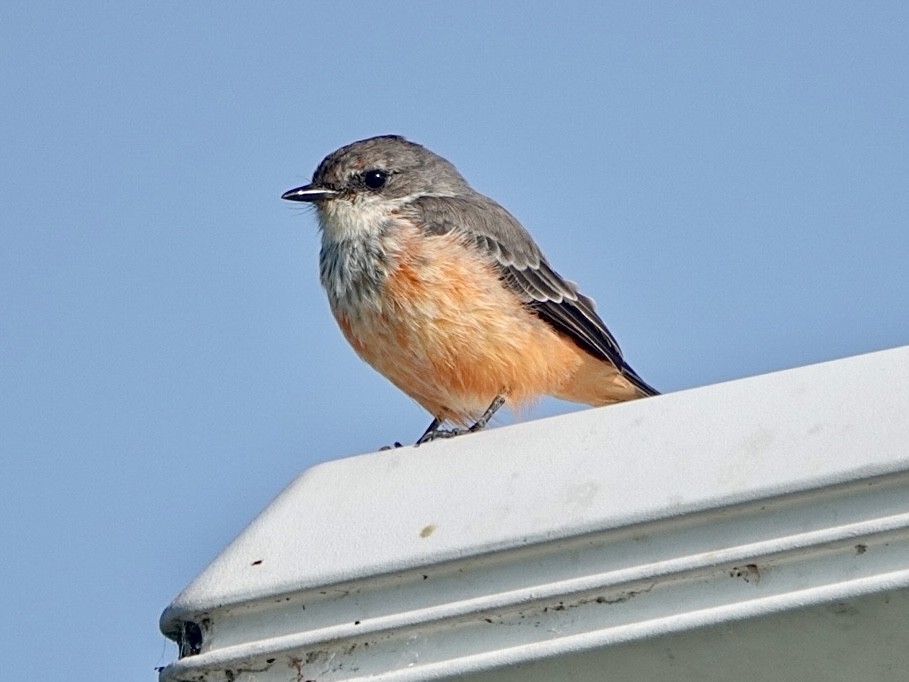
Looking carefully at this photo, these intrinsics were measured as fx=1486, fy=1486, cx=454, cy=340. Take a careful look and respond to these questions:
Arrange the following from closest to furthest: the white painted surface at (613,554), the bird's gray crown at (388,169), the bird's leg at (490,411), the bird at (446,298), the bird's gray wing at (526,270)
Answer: the white painted surface at (613,554) < the bird at (446,298) < the bird's leg at (490,411) < the bird's gray wing at (526,270) < the bird's gray crown at (388,169)

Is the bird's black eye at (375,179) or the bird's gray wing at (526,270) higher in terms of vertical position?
the bird's black eye at (375,179)

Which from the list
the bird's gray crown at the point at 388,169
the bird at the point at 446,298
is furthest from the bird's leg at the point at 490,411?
the bird's gray crown at the point at 388,169

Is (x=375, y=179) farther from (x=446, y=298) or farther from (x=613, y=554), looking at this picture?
(x=613, y=554)

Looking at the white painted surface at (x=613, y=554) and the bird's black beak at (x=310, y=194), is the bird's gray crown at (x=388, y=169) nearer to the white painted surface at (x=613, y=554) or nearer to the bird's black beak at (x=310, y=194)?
the bird's black beak at (x=310, y=194)

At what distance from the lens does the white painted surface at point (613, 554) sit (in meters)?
2.37

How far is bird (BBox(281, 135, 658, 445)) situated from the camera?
632 cm

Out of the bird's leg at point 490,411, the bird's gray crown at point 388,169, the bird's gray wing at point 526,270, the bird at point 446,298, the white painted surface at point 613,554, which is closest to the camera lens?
the white painted surface at point 613,554

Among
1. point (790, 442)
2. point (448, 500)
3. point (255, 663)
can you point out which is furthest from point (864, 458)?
point (255, 663)

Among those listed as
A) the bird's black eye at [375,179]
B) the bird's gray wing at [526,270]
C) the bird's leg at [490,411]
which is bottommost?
the bird's leg at [490,411]

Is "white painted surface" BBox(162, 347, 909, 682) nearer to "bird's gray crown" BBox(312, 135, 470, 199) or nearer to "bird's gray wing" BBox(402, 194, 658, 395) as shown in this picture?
"bird's gray wing" BBox(402, 194, 658, 395)

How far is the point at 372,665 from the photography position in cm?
257

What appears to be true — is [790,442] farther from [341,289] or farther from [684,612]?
[341,289]

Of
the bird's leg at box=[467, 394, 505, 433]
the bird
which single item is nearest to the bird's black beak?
the bird

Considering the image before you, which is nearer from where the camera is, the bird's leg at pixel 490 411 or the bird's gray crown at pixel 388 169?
the bird's leg at pixel 490 411
